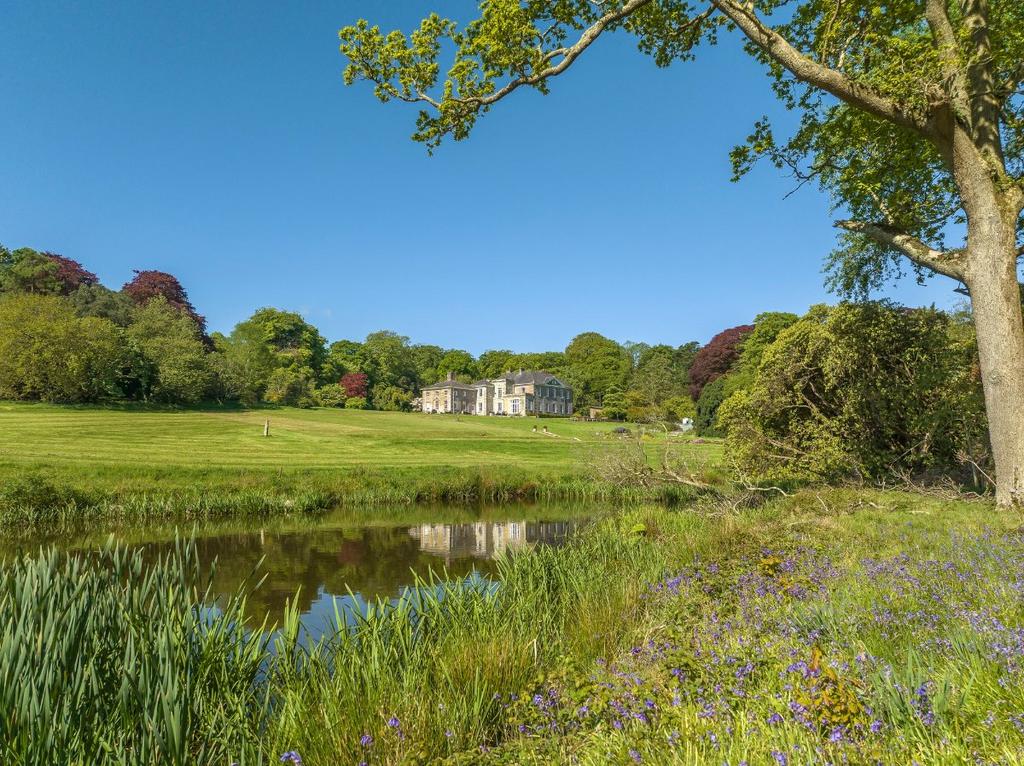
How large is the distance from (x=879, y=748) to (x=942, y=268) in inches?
361

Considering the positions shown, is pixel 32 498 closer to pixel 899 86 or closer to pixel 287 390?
pixel 899 86

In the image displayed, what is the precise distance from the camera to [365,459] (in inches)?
1070

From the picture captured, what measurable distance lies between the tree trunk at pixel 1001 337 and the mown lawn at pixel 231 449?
38.8 ft

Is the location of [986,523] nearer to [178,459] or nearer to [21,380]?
[178,459]

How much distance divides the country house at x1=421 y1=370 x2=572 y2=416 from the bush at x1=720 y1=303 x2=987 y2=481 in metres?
73.0

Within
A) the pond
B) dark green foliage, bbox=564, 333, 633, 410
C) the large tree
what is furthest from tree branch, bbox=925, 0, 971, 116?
dark green foliage, bbox=564, 333, 633, 410

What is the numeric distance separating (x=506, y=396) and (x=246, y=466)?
73.6 meters

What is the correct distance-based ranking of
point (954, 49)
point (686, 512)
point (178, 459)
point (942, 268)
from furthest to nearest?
point (178, 459), point (686, 512), point (942, 268), point (954, 49)

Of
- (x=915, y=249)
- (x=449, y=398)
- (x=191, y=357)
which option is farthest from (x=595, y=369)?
(x=915, y=249)

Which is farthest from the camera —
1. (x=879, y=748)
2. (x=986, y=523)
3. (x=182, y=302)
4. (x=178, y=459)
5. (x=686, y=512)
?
(x=182, y=302)

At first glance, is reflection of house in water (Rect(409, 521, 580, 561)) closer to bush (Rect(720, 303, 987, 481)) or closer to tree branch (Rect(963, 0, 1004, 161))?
bush (Rect(720, 303, 987, 481))

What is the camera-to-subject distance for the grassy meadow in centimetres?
1692

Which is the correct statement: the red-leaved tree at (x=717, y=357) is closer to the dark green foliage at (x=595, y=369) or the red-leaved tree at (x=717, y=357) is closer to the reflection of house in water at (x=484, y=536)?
the dark green foliage at (x=595, y=369)

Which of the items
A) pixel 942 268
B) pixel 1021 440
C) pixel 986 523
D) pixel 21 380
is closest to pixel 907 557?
pixel 986 523
